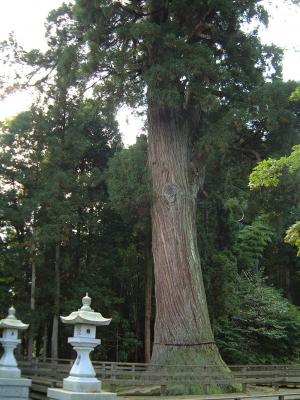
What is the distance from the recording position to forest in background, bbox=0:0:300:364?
1517 cm

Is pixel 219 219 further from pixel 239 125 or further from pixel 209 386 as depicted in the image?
pixel 209 386

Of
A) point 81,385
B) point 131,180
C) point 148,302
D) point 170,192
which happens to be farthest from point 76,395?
point 148,302

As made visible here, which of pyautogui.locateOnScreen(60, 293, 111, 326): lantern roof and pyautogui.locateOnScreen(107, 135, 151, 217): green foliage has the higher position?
pyautogui.locateOnScreen(107, 135, 151, 217): green foliage

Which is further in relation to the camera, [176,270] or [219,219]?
[219,219]

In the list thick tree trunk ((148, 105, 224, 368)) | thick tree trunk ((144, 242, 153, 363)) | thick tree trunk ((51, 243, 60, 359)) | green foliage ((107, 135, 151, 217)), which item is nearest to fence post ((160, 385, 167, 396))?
thick tree trunk ((148, 105, 224, 368))

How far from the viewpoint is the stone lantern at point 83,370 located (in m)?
5.95

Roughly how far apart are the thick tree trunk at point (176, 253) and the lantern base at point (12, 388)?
18.3 feet

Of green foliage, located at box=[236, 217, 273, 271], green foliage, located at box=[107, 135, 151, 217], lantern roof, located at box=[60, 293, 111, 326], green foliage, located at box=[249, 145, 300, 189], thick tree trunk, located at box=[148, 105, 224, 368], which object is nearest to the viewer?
lantern roof, located at box=[60, 293, 111, 326]

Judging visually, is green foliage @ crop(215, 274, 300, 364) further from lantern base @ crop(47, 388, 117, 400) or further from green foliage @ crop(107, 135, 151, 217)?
lantern base @ crop(47, 388, 117, 400)

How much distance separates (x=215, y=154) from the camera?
14.8 meters

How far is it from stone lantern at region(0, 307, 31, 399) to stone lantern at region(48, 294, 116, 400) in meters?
1.89

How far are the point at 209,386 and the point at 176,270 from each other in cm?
300

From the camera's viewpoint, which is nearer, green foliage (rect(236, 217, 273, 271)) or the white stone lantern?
the white stone lantern

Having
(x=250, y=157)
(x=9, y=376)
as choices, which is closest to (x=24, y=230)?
(x=250, y=157)
